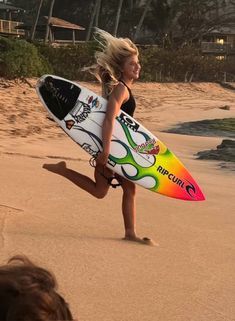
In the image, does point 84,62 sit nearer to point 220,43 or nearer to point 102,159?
point 220,43

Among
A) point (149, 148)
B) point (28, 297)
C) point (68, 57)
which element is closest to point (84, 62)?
point (68, 57)

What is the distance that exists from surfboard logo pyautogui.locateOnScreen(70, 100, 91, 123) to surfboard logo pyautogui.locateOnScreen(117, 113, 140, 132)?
0.30 meters

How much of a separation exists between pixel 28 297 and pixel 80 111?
372 cm

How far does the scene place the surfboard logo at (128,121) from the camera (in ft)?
14.8

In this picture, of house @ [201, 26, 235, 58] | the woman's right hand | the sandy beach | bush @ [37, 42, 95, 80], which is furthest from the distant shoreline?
house @ [201, 26, 235, 58]

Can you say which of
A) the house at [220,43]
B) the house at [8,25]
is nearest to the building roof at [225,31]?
the house at [220,43]

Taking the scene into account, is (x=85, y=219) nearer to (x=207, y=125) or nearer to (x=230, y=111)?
(x=207, y=125)

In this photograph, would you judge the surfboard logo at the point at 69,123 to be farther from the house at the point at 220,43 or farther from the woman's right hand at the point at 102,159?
the house at the point at 220,43

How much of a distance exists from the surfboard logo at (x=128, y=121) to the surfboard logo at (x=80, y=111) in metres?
0.30

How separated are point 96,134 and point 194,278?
1477 mm

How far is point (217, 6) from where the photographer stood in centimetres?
4909

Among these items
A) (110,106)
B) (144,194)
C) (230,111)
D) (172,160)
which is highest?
(110,106)

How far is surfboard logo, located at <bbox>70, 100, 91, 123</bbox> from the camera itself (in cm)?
468

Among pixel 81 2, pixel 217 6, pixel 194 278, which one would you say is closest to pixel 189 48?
pixel 217 6
